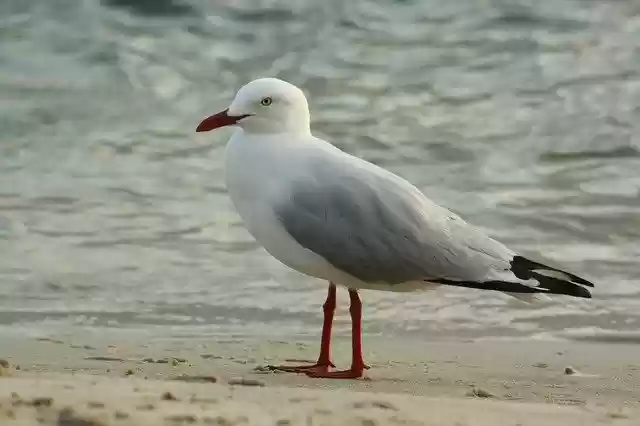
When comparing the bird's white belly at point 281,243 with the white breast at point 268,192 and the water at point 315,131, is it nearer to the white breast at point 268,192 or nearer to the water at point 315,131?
the white breast at point 268,192

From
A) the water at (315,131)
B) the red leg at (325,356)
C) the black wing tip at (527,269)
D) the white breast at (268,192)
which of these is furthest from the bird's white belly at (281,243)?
the water at (315,131)

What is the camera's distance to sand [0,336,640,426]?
3100 millimetres

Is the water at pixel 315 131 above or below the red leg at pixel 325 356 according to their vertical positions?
above

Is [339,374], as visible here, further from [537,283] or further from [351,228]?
[537,283]

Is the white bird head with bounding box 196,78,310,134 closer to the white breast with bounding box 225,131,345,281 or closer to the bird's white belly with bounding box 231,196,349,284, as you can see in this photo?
the white breast with bounding box 225,131,345,281

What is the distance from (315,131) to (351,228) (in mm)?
5961

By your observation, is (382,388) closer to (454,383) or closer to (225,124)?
(454,383)

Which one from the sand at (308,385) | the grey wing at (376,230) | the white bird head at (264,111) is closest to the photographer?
the sand at (308,385)

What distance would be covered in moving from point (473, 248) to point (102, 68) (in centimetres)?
903

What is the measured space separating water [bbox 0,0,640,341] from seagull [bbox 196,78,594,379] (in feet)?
3.42

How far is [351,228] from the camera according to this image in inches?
171

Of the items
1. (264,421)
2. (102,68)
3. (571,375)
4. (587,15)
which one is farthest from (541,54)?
(264,421)

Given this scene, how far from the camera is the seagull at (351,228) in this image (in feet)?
14.2

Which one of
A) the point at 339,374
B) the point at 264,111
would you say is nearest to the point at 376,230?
Result: the point at 339,374
